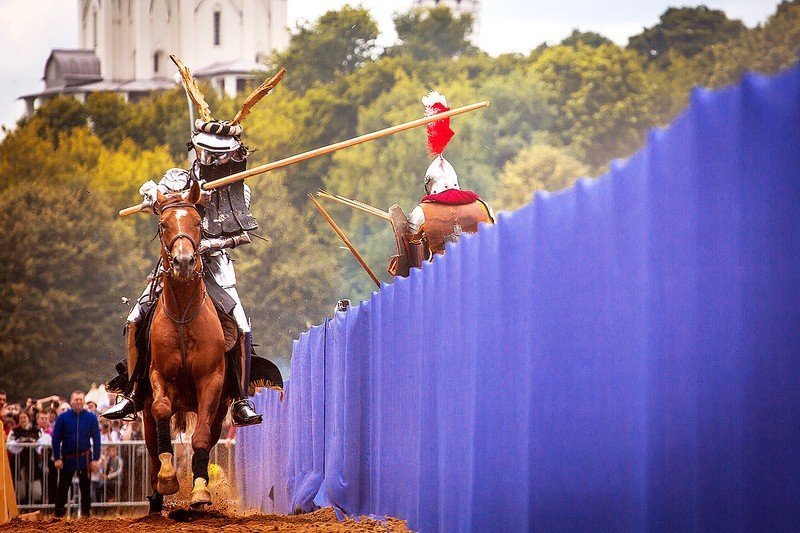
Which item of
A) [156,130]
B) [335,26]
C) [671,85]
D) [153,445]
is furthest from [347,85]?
[153,445]

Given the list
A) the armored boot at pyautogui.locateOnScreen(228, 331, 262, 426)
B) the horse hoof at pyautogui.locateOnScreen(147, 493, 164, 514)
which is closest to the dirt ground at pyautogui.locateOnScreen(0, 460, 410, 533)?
the horse hoof at pyautogui.locateOnScreen(147, 493, 164, 514)

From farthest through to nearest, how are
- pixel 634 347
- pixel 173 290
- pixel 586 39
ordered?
pixel 586 39 → pixel 173 290 → pixel 634 347

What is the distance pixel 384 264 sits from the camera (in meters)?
73.6

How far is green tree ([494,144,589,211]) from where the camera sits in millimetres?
76625

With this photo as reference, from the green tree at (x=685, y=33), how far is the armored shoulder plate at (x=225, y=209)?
243 feet

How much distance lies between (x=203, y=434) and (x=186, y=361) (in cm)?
66

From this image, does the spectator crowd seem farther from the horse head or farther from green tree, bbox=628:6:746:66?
green tree, bbox=628:6:746:66

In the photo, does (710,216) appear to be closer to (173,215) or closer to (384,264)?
(173,215)

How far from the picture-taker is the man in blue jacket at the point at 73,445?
2152 centimetres

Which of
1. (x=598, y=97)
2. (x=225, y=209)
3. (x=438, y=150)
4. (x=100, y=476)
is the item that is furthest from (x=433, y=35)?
(x=225, y=209)

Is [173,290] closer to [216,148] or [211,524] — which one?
[211,524]

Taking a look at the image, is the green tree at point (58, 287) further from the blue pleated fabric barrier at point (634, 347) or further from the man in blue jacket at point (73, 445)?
the blue pleated fabric barrier at point (634, 347)

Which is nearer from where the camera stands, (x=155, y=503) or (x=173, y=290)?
(x=173, y=290)

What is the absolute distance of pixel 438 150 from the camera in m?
17.8
